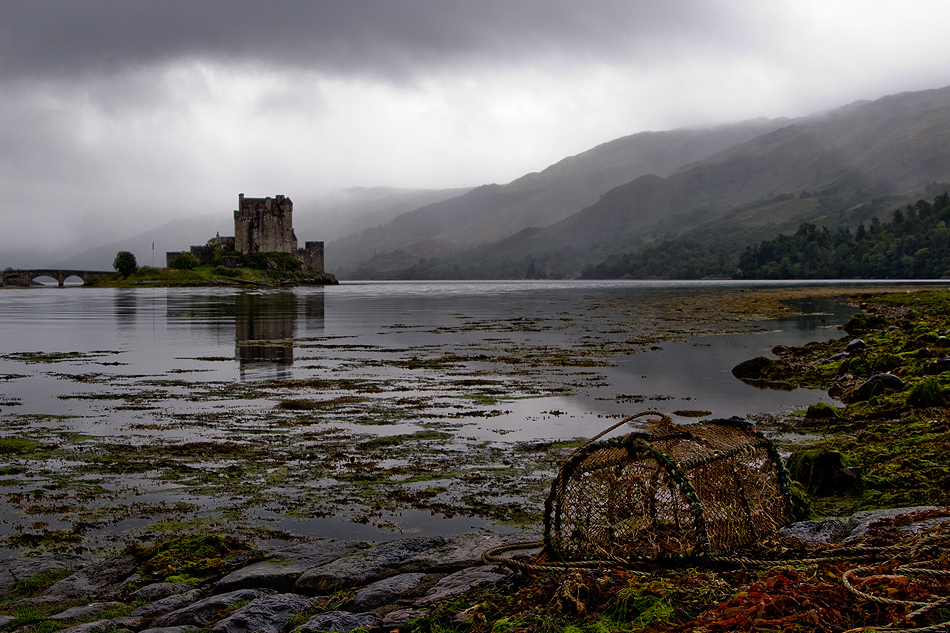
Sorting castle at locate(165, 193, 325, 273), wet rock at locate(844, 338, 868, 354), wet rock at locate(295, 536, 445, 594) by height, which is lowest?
wet rock at locate(295, 536, 445, 594)

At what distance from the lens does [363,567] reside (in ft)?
28.9

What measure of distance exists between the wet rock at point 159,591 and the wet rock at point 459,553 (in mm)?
2677

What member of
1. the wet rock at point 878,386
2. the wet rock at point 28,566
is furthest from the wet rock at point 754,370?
the wet rock at point 28,566

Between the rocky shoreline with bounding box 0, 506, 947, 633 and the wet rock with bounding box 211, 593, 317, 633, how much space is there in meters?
0.01

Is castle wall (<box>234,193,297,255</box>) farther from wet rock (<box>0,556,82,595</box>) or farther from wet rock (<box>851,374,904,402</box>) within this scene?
wet rock (<box>0,556,82,595</box>)

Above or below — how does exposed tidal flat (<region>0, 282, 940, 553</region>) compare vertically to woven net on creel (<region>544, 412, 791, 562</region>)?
below

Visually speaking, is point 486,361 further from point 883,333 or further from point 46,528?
point 46,528

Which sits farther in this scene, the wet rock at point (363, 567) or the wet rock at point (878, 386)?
the wet rock at point (878, 386)

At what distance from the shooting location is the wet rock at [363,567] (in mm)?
8500

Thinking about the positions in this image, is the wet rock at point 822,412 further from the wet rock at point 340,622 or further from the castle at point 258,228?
the castle at point 258,228

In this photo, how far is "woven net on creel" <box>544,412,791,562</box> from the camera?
7.27 metres

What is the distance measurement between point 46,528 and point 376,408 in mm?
9878

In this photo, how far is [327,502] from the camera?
1220cm

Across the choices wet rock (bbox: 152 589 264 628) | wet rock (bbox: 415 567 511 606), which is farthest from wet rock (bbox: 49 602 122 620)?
wet rock (bbox: 415 567 511 606)
